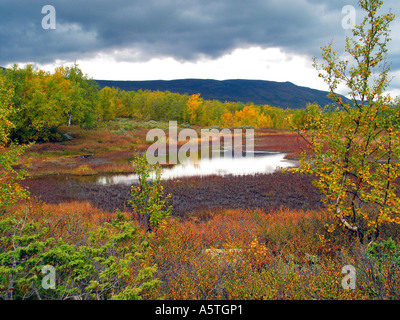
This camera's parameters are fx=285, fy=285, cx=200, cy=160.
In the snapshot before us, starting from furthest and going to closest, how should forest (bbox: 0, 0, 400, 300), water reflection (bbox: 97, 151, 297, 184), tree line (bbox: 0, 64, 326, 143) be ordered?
1. tree line (bbox: 0, 64, 326, 143)
2. water reflection (bbox: 97, 151, 297, 184)
3. forest (bbox: 0, 0, 400, 300)

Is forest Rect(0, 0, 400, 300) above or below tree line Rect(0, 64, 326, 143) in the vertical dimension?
below

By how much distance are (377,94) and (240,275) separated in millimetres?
5034

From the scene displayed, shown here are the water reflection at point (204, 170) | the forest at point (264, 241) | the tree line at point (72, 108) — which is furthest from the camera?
the tree line at point (72, 108)

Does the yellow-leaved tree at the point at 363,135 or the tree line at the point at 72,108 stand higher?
the tree line at the point at 72,108

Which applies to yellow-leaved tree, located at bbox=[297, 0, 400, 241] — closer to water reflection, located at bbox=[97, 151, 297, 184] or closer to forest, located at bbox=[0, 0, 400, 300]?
forest, located at bbox=[0, 0, 400, 300]

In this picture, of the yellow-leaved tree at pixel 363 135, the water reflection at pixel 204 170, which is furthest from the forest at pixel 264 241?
the water reflection at pixel 204 170

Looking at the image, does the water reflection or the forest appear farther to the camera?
the water reflection

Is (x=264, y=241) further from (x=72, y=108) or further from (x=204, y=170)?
(x=72, y=108)

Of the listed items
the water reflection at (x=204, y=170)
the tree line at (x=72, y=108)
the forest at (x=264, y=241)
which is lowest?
the water reflection at (x=204, y=170)

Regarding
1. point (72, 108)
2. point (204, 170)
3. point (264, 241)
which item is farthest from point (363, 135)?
point (72, 108)

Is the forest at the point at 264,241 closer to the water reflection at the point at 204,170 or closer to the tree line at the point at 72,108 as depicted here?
the tree line at the point at 72,108

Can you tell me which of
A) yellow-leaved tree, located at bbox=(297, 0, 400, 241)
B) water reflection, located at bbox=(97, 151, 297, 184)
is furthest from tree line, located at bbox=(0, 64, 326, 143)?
water reflection, located at bbox=(97, 151, 297, 184)
